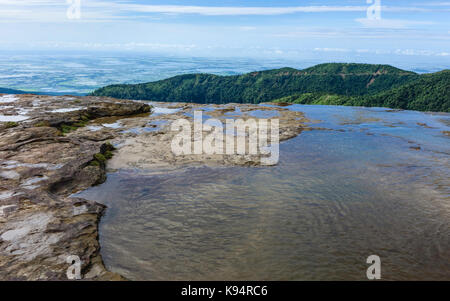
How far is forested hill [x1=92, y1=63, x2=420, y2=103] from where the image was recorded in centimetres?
12488

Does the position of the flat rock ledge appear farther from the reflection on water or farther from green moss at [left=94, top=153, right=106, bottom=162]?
the reflection on water

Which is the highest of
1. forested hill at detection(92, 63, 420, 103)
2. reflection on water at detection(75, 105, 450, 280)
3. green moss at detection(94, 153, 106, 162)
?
forested hill at detection(92, 63, 420, 103)

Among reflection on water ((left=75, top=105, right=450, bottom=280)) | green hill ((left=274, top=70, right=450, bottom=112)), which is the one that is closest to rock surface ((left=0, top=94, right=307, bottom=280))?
reflection on water ((left=75, top=105, right=450, bottom=280))

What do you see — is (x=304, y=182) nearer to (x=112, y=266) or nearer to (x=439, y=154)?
(x=112, y=266)

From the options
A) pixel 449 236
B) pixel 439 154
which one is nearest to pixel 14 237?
pixel 449 236

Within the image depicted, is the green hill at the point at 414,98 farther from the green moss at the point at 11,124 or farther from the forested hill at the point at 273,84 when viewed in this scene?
the green moss at the point at 11,124

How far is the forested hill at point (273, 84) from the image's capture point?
125m

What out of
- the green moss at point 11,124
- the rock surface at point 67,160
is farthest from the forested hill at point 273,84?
the green moss at point 11,124

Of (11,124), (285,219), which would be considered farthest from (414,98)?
(11,124)

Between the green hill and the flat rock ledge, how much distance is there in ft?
222

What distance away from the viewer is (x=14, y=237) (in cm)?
801

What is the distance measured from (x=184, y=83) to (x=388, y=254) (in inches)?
5405

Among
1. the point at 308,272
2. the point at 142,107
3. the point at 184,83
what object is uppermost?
the point at 184,83

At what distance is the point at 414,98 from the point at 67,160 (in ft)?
309
